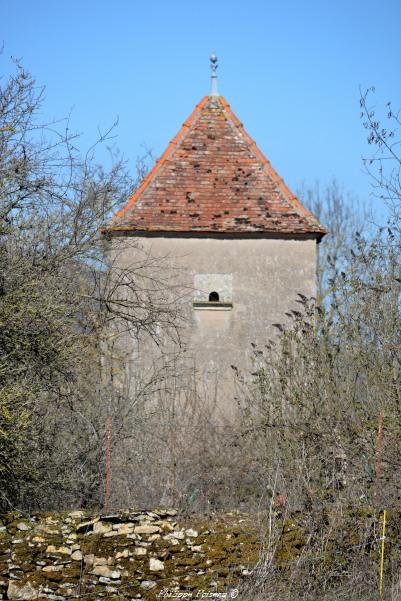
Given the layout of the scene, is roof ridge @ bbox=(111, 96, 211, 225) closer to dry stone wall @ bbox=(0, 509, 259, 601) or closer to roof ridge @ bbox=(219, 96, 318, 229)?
roof ridge @ bbox=(219, 96, 318, 229)

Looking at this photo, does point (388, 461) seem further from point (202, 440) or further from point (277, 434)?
point (202, 440)

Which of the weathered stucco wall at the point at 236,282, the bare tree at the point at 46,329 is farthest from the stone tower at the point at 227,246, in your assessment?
the bare tree at the point at 46,329

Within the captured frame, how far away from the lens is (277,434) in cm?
1161

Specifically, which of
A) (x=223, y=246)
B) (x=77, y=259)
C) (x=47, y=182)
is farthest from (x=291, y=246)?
(x=47, y=182)

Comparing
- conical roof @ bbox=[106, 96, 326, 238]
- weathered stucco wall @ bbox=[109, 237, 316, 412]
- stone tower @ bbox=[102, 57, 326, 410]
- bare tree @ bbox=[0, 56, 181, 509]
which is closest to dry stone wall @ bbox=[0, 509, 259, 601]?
bare tree @ bbox=[0, 56, 181, 509]

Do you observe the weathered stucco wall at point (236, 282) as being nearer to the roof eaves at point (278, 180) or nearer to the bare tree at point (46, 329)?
the roof eaves at point (278, 180)

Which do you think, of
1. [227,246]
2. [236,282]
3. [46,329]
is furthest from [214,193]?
[46,329]

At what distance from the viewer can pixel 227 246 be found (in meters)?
19.8

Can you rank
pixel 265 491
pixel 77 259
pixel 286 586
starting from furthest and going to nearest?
pixel 77 259 → pixel 265 491 → pixel 286 586

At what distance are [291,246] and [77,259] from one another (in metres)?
8.14

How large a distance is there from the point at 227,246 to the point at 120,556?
1090 cm

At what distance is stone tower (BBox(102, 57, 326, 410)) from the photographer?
64.3 feet

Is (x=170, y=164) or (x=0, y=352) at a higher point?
(x=170, y=164)

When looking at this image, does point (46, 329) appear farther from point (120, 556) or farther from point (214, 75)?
point (214, 75)
